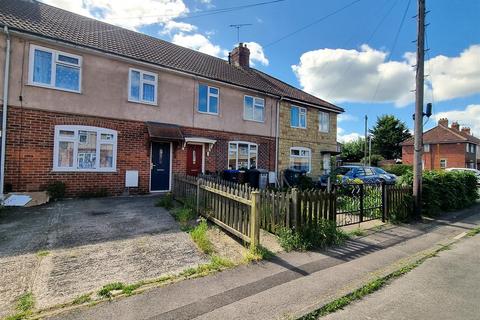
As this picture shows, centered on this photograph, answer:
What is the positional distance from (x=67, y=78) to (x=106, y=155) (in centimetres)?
310

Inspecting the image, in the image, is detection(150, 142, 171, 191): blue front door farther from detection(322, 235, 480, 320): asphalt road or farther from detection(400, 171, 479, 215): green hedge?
detection(322, 235, 480, 320): asphalt road

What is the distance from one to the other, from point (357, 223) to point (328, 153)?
1233 cm

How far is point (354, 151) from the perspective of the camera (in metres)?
48.6

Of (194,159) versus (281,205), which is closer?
(281,205)

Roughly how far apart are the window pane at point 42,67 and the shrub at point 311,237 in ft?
31.3

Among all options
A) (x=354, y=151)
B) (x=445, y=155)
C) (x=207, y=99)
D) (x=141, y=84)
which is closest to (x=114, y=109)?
(x=141, y=84)

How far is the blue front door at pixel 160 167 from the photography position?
11.9m

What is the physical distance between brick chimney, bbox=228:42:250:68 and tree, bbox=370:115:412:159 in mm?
38370

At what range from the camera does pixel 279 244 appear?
5.77 m

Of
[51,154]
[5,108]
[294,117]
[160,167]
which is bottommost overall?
[160,167]

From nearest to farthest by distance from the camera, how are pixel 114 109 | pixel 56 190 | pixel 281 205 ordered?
pixel 281 205 → pixel 56 190 → pixel 114 109

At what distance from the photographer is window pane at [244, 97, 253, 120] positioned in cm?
1534

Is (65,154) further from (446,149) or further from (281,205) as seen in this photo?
(446,149)

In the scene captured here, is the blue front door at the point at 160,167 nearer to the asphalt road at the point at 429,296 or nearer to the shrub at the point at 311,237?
the shrub at the point at 311,237
